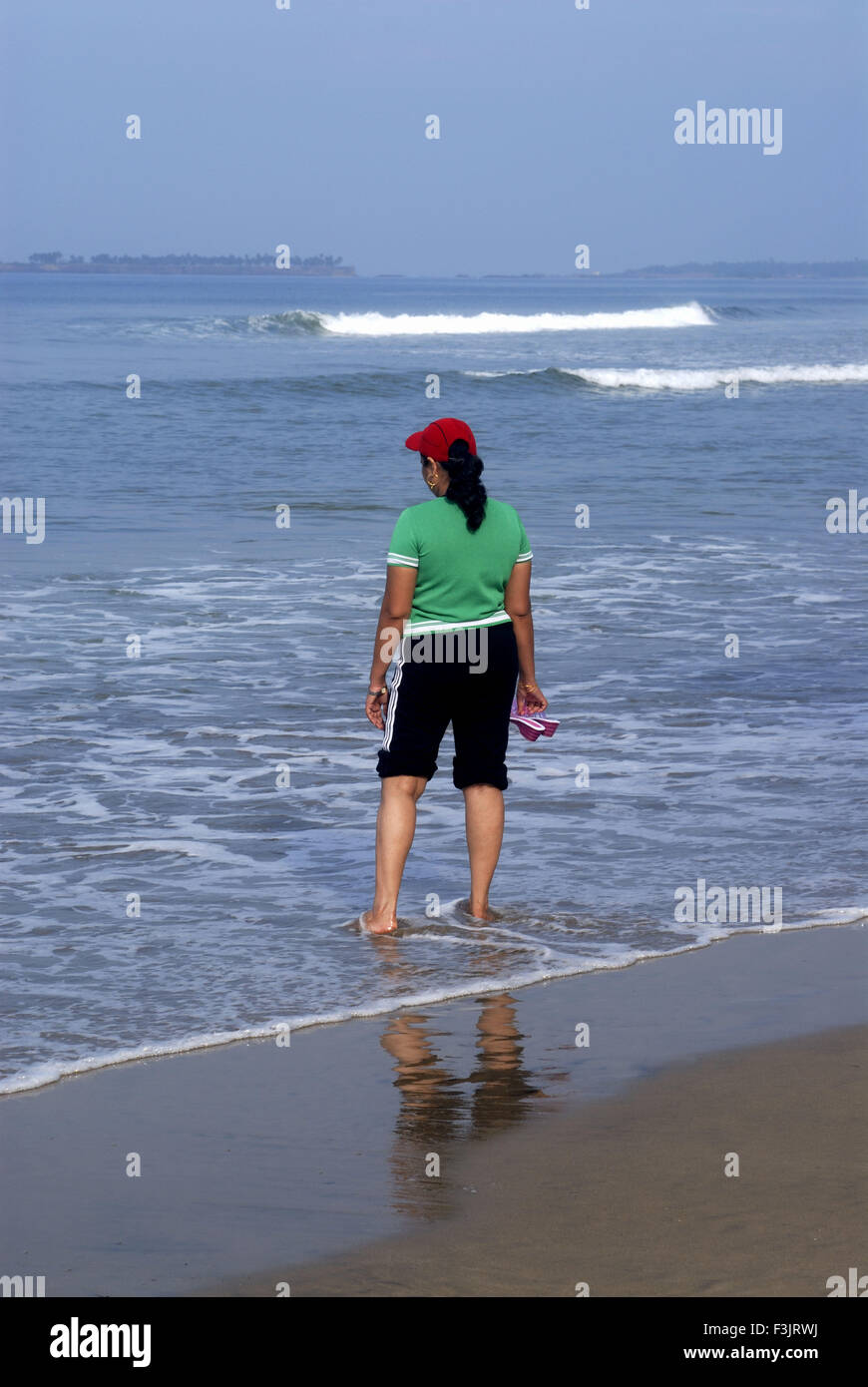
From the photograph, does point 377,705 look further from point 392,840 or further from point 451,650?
point 392,840

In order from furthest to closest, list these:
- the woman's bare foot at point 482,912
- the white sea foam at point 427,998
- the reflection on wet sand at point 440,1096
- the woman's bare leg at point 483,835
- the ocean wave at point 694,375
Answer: the ocean wave at point 694,375
the woman's bare foot at point 482,912
the woman's bare leg at point 483,835
the white sea foam at point 427,998
the reflection on wet sand at point 440,1096

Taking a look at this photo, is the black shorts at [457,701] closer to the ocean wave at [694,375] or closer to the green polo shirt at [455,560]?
the green polo shirt at [455,560]

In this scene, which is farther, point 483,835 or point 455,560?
point 483,835

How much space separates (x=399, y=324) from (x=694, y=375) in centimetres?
2572

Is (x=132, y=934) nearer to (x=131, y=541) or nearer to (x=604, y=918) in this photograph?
(x=604, y=918)

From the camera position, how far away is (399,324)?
2477 inches

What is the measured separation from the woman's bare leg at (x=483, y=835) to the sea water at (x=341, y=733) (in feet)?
0.45

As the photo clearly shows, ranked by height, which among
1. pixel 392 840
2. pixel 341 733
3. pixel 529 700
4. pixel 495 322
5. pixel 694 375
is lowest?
pixel 341 733

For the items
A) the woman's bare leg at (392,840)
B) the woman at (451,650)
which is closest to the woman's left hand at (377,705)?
the woman at (451,650)

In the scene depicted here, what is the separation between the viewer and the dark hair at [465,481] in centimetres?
496

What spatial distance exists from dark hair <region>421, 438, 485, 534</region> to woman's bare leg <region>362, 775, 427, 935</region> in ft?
3.09

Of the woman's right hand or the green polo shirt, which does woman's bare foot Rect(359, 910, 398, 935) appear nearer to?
the woman's right hand

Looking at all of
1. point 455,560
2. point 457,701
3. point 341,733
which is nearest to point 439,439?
point 455,560
